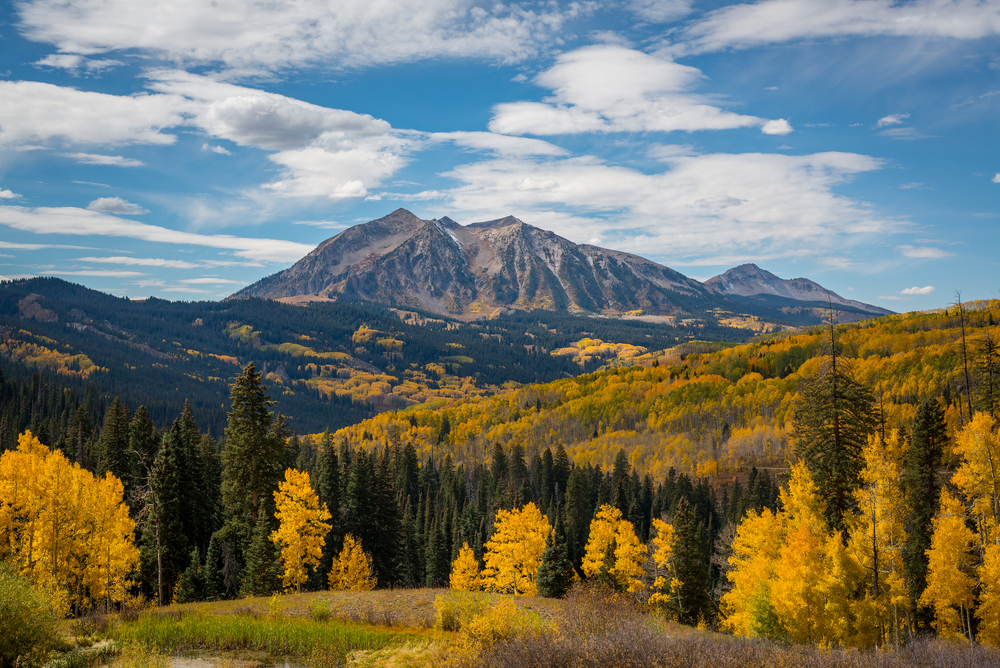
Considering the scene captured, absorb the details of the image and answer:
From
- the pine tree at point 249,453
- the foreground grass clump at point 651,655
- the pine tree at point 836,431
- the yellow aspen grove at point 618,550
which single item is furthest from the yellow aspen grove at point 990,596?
the pine tree at point 249,453

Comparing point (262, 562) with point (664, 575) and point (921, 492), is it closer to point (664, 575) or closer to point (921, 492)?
point (664, 575)

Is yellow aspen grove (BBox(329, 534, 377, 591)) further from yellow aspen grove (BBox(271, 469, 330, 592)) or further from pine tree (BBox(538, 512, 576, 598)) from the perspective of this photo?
pine tree (BBox(538, 512, 576, 598))

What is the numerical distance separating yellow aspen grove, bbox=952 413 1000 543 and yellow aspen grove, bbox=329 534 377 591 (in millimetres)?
42576

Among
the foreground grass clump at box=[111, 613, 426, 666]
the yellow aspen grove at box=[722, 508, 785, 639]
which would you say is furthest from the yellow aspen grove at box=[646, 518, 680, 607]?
the foreground grass clump at box=[111, 613, 426, 666]

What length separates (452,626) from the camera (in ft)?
77.1

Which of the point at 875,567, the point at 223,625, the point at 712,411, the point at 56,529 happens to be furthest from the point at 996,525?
the point at 712,411

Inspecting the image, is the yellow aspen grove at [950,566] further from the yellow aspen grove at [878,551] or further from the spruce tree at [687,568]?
the spruce tree at [687,568]

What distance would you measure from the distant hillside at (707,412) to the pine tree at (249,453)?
93.6 m

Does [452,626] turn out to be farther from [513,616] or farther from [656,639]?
[656,639]

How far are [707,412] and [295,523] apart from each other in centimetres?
14490

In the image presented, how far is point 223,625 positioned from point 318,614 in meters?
4.18

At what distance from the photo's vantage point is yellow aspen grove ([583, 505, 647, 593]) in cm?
4847

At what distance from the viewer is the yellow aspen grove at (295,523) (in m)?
37.6

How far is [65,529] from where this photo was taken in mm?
34312
